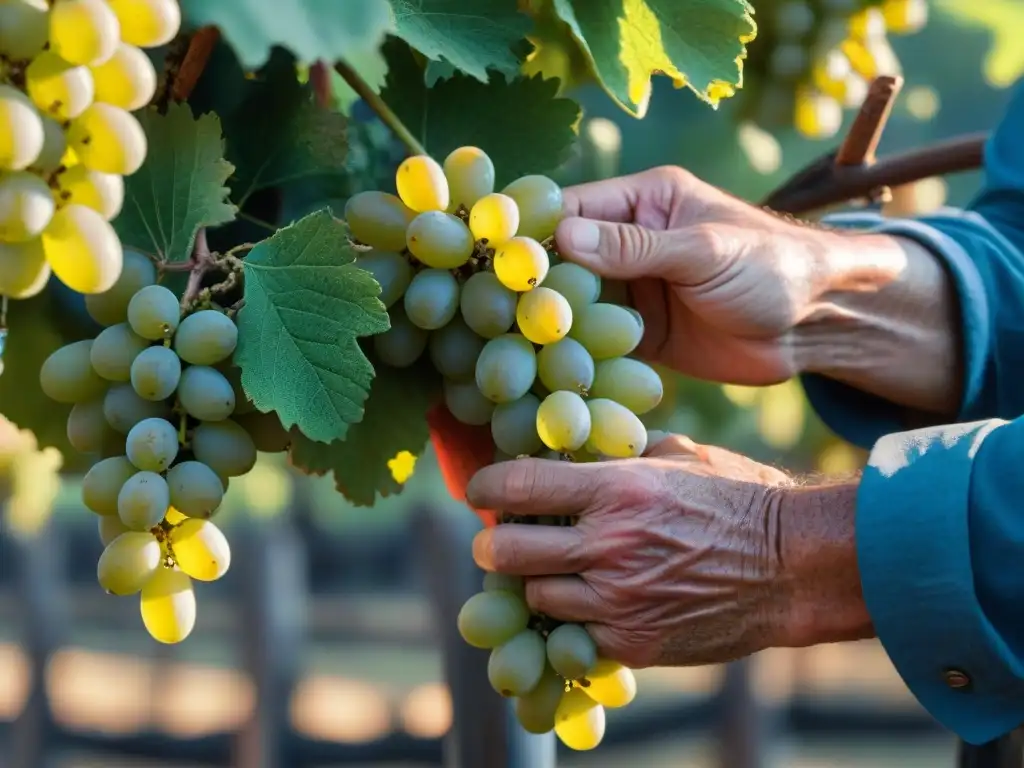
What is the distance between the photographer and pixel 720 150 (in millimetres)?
1286

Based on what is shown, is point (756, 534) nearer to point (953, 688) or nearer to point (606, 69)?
point (953, 688)

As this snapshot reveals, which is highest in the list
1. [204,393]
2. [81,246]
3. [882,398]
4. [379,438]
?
[81,246]

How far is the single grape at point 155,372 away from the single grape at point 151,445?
1 centimetres

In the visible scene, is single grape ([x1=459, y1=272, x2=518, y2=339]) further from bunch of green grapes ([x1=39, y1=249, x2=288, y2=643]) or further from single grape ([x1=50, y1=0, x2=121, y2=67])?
single grape ([x1=50, y1=0, x2=121, y2=67])

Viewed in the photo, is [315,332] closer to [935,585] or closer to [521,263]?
[521,263]

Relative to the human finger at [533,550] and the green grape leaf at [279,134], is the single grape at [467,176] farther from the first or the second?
the human finger at [533,550]

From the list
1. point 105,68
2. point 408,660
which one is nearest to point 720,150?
point 105,68

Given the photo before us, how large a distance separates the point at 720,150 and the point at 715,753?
2615mm

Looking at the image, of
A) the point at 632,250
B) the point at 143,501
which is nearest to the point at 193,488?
the point at 143,501

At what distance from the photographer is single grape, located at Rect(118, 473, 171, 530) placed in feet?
1.69

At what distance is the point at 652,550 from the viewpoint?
734 millimetres

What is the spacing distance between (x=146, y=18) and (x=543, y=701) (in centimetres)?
43

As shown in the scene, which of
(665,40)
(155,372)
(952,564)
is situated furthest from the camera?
(952,564)

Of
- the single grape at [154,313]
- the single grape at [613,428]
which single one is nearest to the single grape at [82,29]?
the single grape at [154,313]
